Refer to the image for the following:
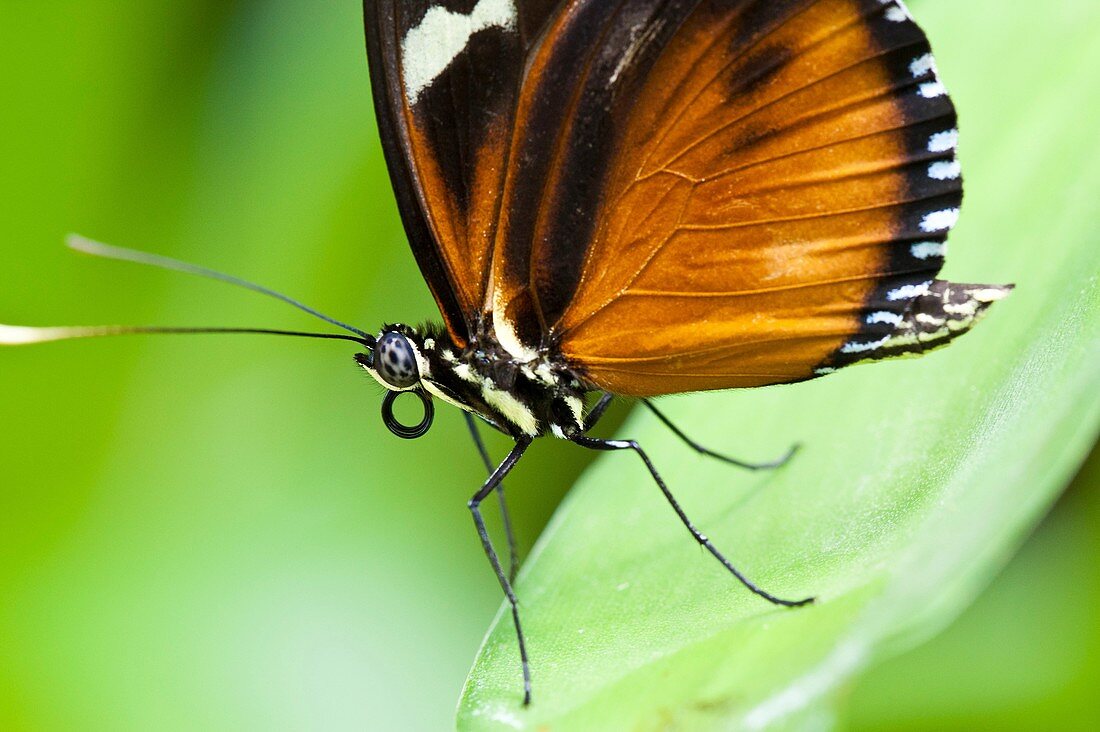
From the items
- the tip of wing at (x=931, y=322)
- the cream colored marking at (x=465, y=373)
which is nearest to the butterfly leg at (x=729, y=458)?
the tip of wing at (x=931, y=322)

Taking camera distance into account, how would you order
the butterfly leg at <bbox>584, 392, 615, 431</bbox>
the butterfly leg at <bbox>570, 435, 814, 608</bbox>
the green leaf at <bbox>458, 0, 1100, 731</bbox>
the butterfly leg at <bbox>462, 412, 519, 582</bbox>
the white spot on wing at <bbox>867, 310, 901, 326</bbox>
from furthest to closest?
the butterfly leg at <bbox>462, 412, 519, 582</bbox>, the butterfly leg at <bbox>584, 392, 615, 431</bbox>, the white spot on wing at <bbox>867, 310, 901, 326</bbox>, the butterfly leg at <bbox>570, 435, 814, 608</bbox>, the green leaf at <bbox>458, 0, 1100, 731</bbox>

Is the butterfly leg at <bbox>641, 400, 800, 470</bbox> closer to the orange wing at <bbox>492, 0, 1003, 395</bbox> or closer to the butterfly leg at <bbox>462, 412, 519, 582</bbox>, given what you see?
the orange wing at <bbox>492, 0, 1003, 395</bbox>

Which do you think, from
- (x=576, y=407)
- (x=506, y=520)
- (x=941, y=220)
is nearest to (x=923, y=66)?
(x=941, y=220)

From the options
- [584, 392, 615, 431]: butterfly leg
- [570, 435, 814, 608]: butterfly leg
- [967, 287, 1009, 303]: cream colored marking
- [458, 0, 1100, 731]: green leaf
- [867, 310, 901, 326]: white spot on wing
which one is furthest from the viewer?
[584, 392, 615, 431]: butterfly leg

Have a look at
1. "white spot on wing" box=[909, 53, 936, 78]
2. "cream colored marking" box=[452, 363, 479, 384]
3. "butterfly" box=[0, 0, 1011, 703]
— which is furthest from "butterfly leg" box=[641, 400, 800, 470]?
"white spot on wing" box=[909, 53, 936, 78]

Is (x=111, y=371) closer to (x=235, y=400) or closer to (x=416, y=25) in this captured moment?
(x=235, y=400)

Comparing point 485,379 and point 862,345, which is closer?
point 862,345

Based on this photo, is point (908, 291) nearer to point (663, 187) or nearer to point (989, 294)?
point (989, 294)

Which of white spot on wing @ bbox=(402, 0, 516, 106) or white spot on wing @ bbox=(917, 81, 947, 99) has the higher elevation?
white spot on wing @ bbox=(402, 0, 516, 106)

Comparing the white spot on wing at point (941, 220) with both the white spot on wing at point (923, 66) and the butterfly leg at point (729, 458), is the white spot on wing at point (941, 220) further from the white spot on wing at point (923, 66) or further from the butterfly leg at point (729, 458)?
the butterfly leg at point (729, 458)
